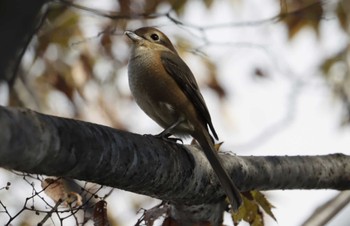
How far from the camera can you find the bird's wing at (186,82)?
14.2ft

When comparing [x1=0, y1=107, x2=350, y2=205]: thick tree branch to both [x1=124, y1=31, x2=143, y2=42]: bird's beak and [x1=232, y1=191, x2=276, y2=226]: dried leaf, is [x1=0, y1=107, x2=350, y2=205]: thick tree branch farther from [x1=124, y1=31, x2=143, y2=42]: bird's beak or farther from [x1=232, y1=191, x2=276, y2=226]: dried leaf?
[x1=124, y1=31, x2=143, y2=42]: bird's beak

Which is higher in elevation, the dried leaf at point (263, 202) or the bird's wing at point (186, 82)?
the bird's wing at point (186, 82)

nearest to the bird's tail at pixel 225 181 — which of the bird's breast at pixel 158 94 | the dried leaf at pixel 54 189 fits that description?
the bird's breast at pixel 158 94

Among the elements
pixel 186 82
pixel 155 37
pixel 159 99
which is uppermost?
pixel 155 37

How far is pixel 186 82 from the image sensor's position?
14.5 feet

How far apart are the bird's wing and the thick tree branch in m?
0.52

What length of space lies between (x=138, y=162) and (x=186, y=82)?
1668mm

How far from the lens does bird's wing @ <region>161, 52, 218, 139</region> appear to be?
432cm

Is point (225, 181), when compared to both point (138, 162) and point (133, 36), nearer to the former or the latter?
point (138, 162)

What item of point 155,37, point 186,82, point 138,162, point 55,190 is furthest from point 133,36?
point 138,162

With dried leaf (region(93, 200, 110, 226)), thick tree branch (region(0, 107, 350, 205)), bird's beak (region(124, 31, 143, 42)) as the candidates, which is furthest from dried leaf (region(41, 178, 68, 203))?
bird's beak (region(124, 31, 143, 42))

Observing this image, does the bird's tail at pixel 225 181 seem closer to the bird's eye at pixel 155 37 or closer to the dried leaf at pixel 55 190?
the dried leaf at pixel 55 190

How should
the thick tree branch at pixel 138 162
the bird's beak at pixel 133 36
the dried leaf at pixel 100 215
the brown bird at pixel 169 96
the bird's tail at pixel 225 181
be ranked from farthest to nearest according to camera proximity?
the bird's beak at pixel 133 36 < the brown bird at pixel 169 96 < the bird's tail at pixel 225 181 < the dried leaf at pixel 100 215 < the thick tree branch at pixel 138 162

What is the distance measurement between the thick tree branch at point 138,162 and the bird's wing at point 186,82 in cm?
52
